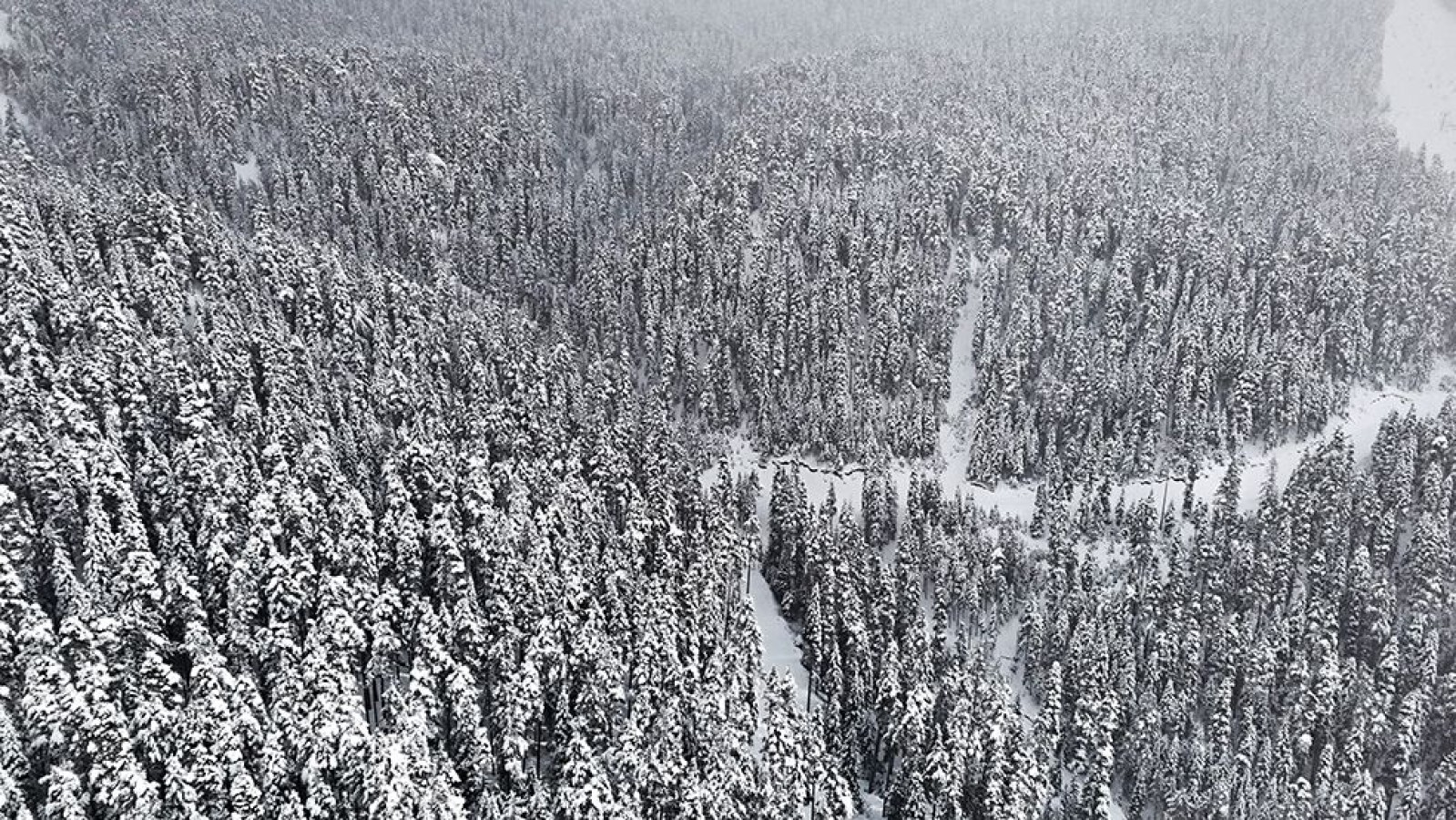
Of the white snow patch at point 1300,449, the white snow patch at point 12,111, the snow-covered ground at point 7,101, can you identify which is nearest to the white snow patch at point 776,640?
the white snow patch at point 1300,449

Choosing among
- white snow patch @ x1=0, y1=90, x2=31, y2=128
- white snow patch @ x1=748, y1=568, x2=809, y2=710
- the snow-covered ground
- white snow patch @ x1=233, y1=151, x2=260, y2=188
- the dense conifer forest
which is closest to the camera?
the dense conifer forest

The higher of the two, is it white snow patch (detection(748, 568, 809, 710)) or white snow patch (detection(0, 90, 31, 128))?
white snow patch (detection(0, 90, 31, 128))

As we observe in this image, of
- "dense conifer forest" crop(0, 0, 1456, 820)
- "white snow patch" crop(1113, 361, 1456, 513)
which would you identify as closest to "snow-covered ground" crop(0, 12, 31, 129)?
"dense conifer forest" crop(0, 0, 1456, 820)

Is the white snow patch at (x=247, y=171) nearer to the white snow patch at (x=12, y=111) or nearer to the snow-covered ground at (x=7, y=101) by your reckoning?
the white snow patch at (x=12, y=111)

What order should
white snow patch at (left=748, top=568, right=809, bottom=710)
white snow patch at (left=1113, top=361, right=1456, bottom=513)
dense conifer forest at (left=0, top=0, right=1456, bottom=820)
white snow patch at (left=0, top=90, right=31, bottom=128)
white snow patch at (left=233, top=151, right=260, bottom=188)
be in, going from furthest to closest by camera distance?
1. white snow patch at (left=233, top=151, right=260, bottom=188)
2. white snow patch at (left=0, top=90, right=31, bottom=128)
3. white snow patch at (left=1113, top=361, right=1456, bottom=513)
4. white snow patch at (left=748, top=568, right=809, bottom=710)
5. dense conifer forest at (left=0, top=0, right=1456, bottom=820)

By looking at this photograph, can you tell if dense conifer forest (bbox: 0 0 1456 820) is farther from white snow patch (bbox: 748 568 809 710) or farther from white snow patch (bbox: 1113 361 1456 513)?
white snow patch (bbox: 1113 361 1456 513)

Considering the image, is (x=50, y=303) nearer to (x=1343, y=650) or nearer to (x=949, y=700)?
(x=949, y=700)
